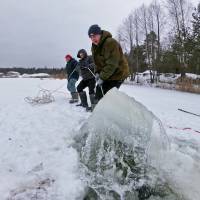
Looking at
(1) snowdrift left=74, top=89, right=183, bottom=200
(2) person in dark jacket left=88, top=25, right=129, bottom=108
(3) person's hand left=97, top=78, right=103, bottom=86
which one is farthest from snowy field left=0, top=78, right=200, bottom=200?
(2) person in dark jacket left=88, top=25, right=129, bottom=108

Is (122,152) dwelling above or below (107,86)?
below

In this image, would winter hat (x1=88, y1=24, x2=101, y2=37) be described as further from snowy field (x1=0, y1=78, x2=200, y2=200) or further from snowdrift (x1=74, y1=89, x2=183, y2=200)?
snowy field (x1=0, y1=78, x2=200, y2=200)

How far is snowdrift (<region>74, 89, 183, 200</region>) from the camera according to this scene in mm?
3275

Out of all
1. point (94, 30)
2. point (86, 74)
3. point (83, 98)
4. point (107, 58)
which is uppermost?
point (94, 30)

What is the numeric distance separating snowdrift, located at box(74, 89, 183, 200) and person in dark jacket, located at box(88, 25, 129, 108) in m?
0.65

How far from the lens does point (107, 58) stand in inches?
185

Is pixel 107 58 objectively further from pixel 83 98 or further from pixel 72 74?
pixel 72 74

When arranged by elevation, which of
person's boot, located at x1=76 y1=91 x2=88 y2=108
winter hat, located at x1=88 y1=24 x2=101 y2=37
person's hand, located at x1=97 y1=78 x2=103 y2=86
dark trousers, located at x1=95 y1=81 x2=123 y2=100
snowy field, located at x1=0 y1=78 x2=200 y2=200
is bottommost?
snowy field, located at x1=0 y1=78 x2=200 y2=200

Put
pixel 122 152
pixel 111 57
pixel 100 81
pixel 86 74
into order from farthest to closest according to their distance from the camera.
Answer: pixel 86 74
pixel 100 81
pixel 111 57
pixel 122 152

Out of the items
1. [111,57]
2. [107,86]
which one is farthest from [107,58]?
[107,86]

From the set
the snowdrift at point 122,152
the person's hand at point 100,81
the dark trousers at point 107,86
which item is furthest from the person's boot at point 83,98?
the snowdrift at point 122,152

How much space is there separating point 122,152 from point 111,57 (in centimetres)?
153

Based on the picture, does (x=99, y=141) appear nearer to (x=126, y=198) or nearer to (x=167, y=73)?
(x=126, y=198)

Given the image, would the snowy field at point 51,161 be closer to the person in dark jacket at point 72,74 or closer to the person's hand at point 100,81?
the person's hand at point 100,81
